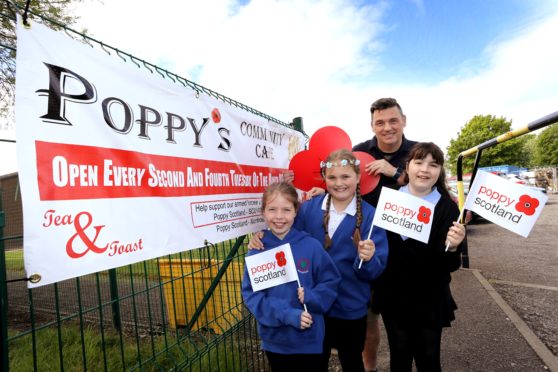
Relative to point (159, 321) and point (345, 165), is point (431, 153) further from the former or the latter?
point (159, 321)

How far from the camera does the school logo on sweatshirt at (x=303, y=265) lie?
1.96 m

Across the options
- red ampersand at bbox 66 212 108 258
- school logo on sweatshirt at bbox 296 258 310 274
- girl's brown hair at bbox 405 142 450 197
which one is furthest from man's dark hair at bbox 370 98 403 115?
red ampersand at bbox 66 212 108 258

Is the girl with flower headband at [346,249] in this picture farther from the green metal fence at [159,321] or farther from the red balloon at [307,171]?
the green metal fence at [159,321]

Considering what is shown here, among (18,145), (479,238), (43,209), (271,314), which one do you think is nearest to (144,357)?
(271,314)

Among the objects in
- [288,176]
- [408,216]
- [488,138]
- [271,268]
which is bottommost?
[271,268]

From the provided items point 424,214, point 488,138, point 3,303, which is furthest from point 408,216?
point 488,138

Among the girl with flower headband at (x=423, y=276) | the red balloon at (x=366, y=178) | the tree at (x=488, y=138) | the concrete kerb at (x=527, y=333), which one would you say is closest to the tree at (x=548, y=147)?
the tree at (x=488, y=138)

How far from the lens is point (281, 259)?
1928 mm

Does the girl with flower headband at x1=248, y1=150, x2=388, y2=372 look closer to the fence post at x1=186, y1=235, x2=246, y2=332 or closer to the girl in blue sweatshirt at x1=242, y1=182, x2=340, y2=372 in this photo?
the girl in blue sweatshirt at x1=242, y1=182, x2=340, y2=372

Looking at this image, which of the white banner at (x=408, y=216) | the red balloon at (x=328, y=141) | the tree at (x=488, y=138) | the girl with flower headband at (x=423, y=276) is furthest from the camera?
the tree at (x=488, y=138)

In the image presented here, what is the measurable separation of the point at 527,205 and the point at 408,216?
1.92 feet

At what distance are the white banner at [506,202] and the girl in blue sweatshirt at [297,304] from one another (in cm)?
91

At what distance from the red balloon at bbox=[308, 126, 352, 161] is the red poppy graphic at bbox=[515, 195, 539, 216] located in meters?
1.31

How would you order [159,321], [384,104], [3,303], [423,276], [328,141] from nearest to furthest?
[3,303] → [423,276] → [384,104] → [328,141] → [159,321]
